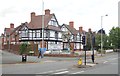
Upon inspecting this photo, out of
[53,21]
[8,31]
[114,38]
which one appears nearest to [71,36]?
[114,38]

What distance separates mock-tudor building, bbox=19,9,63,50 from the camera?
7119 cm

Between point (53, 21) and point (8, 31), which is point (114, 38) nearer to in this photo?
point (53, 21)

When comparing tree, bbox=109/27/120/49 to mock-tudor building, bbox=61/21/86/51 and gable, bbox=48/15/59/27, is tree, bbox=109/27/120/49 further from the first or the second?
gable, bbox=48/15/59/27

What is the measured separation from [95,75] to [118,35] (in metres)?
76.6

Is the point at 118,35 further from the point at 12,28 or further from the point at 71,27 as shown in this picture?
the point at 12,28

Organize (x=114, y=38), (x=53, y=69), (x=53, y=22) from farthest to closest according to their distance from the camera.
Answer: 1. (x=114, y=38)
2. (x=53, y=22)
3. (x=53, y=69)

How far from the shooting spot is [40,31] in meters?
72.2

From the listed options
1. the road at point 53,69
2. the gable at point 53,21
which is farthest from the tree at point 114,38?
the road at point 53,69

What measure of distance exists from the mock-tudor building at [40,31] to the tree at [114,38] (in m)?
22.7

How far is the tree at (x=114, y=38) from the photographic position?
91125 mm

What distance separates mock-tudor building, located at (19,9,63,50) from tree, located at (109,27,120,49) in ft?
74.5

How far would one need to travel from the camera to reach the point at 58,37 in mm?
77000

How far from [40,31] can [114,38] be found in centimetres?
3001

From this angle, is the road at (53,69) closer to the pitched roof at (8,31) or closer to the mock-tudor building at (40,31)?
the mock-tudor building at (40,31)
